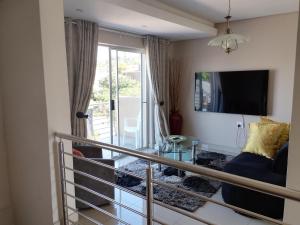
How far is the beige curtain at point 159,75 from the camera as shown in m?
4.95

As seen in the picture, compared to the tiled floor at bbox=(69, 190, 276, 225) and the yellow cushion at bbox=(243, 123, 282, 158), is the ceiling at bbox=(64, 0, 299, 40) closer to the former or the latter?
the yellow cushion at bbox=(243, 123, 282, 158)

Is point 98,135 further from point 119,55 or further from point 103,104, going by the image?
point 119,55

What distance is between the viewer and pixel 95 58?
388 cm

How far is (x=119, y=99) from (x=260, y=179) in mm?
2864

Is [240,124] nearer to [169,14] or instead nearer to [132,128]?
[132,128]

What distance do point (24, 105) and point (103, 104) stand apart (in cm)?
233

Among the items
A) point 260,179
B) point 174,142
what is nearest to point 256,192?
point 260,179

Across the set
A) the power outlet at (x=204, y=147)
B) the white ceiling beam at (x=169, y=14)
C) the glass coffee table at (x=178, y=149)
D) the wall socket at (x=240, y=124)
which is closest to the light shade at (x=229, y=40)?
the white ceiling beam at (x=169, y=14)

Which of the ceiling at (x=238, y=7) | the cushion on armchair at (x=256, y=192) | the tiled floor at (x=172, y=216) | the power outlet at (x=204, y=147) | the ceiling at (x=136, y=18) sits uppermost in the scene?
the ceiling at (x=238, y=7)

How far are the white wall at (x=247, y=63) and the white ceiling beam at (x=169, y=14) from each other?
510 millimetres

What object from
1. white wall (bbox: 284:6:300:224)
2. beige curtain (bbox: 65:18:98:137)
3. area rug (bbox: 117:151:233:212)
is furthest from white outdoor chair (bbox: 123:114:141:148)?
white wall (bbox: 284:6:300:224)

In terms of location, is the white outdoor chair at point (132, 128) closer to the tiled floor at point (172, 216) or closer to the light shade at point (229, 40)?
the tiled floor at point (172, 216)

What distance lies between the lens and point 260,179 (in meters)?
2.63

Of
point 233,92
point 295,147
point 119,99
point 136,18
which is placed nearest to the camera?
point 295,147
